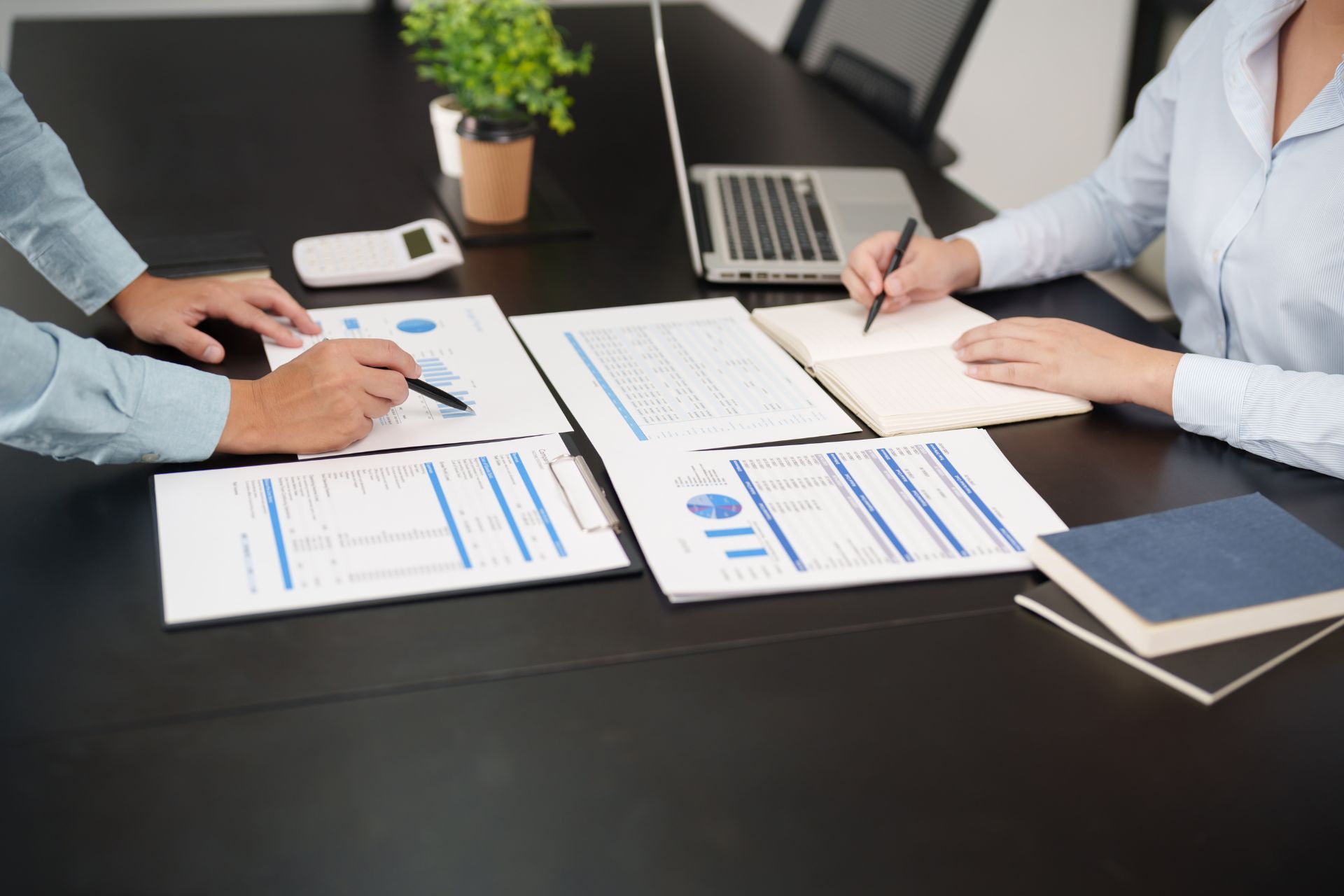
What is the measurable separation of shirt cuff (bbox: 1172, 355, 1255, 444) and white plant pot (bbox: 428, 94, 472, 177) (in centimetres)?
102

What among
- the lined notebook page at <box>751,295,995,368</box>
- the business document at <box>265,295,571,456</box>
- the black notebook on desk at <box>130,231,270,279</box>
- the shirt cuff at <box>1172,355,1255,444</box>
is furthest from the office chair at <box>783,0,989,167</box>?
the black notebook on desk at <box>130,231,270,279</box>

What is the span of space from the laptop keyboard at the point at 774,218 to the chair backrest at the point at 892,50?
53 centimetres

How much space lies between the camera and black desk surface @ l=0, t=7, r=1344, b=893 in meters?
0.69

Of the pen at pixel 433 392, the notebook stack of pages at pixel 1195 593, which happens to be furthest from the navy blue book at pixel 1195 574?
the pen at pixel 433 392

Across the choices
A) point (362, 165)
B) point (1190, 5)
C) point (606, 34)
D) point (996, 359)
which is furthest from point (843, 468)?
point (1190, 5)

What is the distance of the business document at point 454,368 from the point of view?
1.11 metres

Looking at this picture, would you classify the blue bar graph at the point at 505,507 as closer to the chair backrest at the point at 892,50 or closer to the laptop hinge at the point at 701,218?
the laptop hinge at the point at 701,218

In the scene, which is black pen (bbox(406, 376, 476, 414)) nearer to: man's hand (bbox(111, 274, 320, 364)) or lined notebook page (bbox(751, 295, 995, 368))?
man's hand (bbox(111, 274, 320, 364))

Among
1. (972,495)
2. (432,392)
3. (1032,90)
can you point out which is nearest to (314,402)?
(432,392)

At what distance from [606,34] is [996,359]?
5.58 feet

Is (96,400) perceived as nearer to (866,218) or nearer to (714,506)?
(714,506)

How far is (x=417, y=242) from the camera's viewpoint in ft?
4.87

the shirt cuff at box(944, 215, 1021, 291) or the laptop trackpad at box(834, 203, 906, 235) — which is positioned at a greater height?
the shirt cuff at box(944, 215, 1021, 291)

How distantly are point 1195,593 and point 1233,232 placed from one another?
25.8 inches
